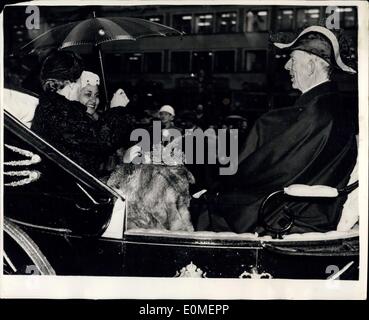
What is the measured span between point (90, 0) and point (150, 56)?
0.49 meters

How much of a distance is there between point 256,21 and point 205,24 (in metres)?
0.30

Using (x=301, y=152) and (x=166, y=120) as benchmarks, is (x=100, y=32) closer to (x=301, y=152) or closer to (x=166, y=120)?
(x=166, y=120)

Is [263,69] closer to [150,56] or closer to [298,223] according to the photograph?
[150,56]

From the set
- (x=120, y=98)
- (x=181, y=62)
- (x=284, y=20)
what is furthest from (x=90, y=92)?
(x=284, y=20)

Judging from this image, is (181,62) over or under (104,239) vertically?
over

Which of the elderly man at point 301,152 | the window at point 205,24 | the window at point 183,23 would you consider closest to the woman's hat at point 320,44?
the elderly man at point 301,152

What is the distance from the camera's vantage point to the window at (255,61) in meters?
2.64

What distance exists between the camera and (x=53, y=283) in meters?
2.71

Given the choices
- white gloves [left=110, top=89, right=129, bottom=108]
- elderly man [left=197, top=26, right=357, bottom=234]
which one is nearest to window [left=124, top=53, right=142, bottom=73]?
white gloves [left=110, top=89, right=129, bottom=108]

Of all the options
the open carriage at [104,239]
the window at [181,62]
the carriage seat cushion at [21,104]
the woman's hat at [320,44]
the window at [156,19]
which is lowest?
the open carriage at [104,239]

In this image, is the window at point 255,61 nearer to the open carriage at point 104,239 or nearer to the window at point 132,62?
the window at point 132,62

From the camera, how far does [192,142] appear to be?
8.76 feet
